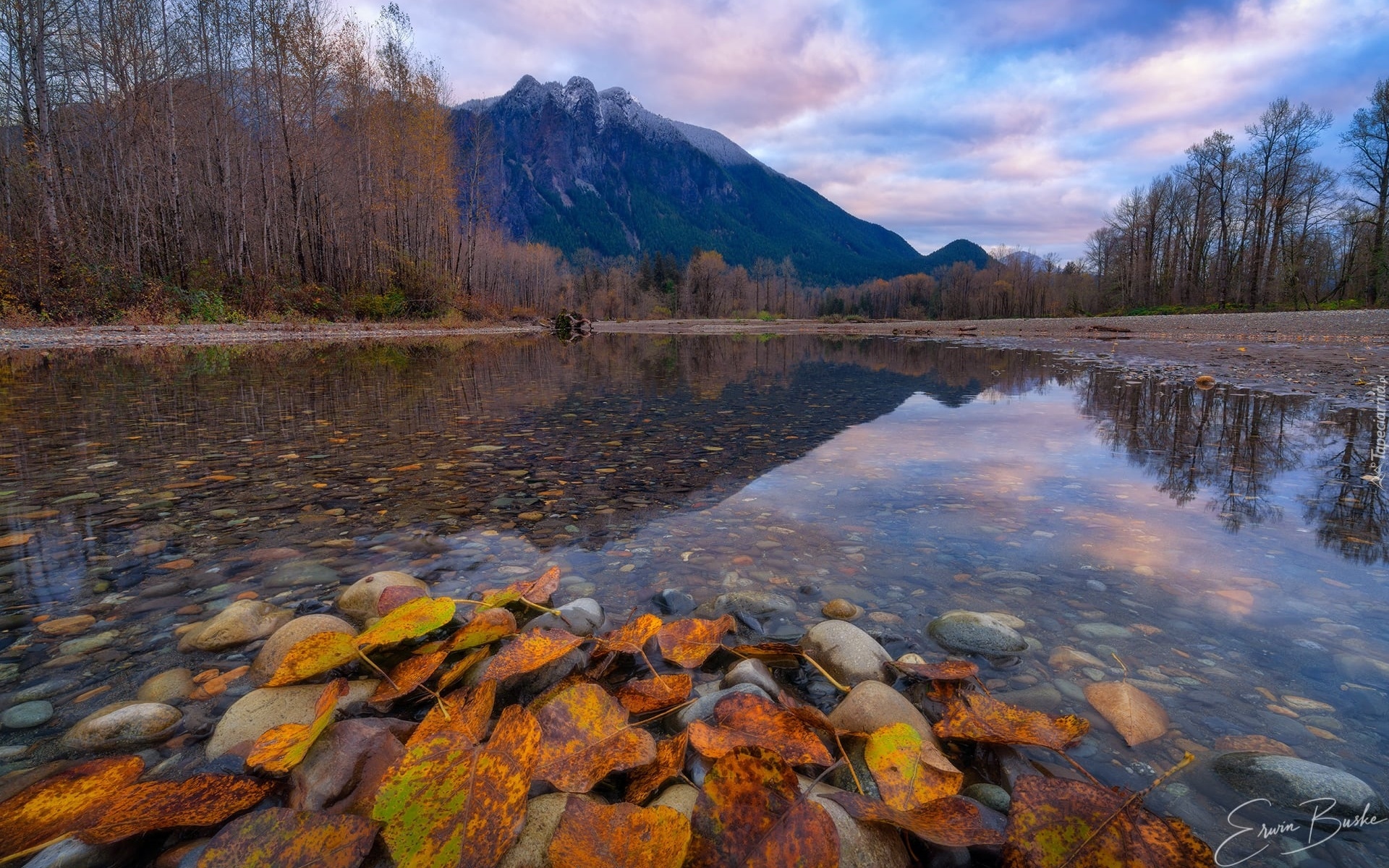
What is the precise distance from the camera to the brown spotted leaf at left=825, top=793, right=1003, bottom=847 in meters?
1.08

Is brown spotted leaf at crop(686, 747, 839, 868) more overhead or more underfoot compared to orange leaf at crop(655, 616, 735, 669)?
more overhead

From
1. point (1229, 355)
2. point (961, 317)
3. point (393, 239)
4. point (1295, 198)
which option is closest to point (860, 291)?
point (961, 317)

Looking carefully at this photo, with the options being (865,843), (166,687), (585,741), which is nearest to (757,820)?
(865,843)

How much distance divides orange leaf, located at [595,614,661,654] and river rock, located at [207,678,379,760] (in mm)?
659

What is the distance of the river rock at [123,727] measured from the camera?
1.40m

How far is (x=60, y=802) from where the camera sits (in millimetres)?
1143

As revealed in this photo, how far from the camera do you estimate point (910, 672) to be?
168cm

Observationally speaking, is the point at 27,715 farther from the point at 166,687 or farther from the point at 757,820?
the point at 757,820

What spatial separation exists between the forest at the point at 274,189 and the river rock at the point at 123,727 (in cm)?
2419

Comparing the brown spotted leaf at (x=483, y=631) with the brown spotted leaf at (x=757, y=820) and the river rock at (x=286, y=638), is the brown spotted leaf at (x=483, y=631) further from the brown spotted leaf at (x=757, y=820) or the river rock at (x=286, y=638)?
the brown spotted leaf at (x=757, y=820)

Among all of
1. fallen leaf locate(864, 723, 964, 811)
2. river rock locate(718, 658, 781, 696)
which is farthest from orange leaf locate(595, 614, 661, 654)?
fallen leaf locate(864, 723, 964, 811)

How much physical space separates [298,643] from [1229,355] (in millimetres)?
20356

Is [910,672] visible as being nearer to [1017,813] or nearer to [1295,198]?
[1017,813]
